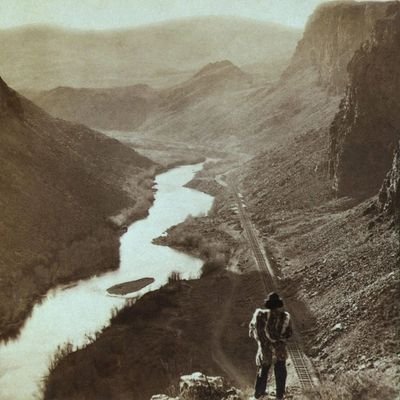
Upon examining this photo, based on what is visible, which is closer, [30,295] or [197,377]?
[197,377]

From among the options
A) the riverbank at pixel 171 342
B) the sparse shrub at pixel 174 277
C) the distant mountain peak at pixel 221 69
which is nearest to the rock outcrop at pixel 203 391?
the riverbank at pixel 171 342

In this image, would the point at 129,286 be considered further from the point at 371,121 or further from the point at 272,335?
the point at 371,121

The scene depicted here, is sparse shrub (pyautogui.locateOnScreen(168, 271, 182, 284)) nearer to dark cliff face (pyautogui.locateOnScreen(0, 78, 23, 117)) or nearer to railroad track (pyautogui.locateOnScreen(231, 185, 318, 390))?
railroad track (pyautogui.locateOnScreen(231, 185, 318, 390))

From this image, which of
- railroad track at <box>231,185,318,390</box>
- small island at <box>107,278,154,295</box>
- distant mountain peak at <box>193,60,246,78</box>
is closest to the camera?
railroad track at <box>231,185,318,390</box>

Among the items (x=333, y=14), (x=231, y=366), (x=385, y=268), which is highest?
(x=333, y=14)

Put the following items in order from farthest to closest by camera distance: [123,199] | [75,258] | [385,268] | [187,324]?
[123,199] < [75,258] < [187,324] < [385,268]

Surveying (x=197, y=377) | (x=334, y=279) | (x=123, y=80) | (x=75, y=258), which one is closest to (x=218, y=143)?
(x=75, y=258)

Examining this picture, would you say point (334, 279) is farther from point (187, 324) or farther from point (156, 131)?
point (156, 131)

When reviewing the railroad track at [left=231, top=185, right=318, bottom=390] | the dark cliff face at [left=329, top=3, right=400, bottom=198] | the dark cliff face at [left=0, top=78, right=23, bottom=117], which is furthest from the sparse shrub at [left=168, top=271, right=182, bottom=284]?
the dark cliff face at [left=0, top=78, right=23, bottom=117]
